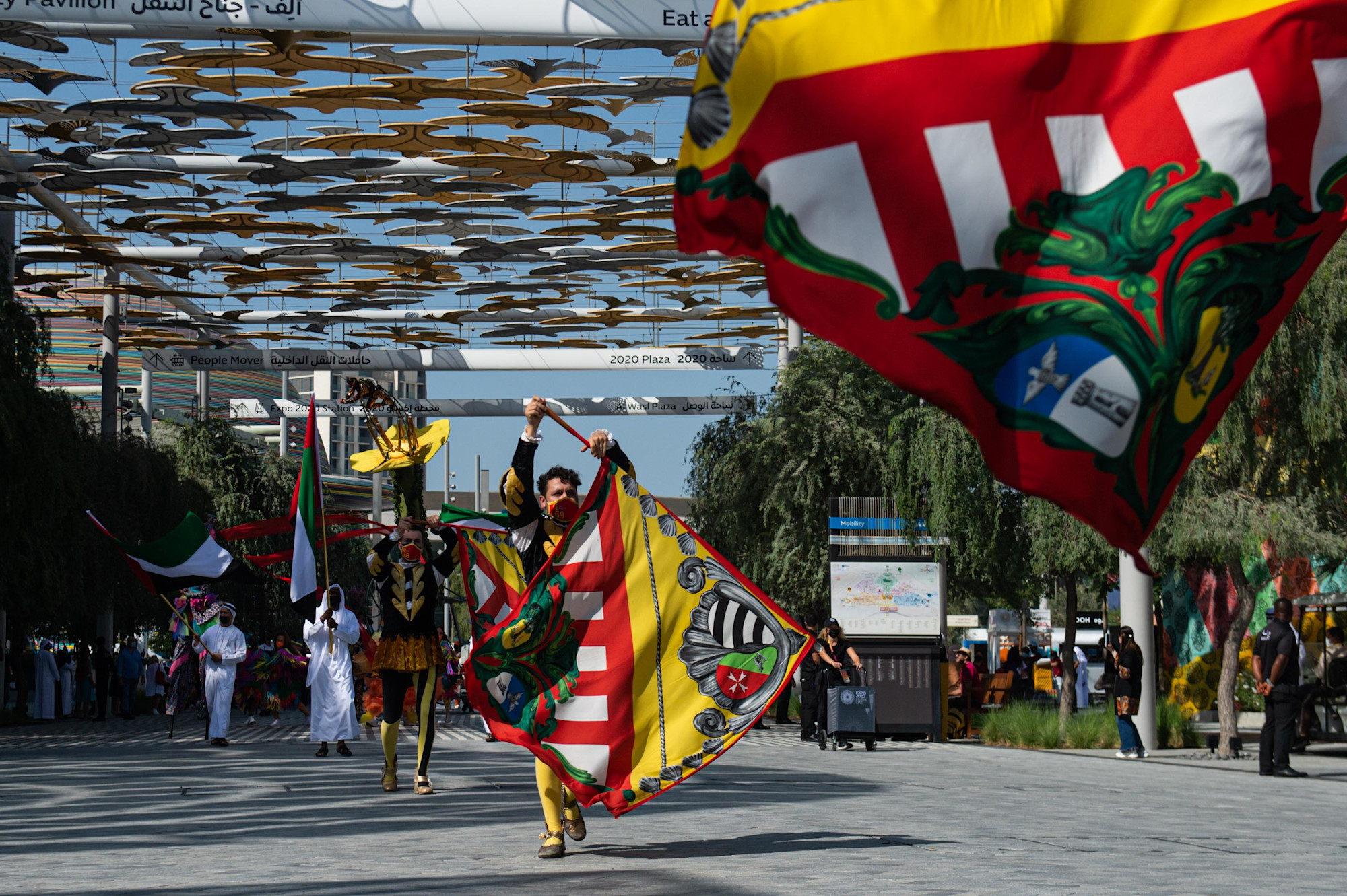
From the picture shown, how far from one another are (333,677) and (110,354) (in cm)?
2079

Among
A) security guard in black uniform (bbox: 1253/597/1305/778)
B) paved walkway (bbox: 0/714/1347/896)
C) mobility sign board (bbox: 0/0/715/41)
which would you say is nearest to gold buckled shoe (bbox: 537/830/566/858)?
paved walkway (bbox: 0/714/1347/896)

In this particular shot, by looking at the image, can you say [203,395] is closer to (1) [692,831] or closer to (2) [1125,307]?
(1) [692,831]

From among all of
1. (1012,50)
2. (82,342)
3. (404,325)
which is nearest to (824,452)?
(404,325)

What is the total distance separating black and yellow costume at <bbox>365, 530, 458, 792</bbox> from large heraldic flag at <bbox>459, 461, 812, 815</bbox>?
334 centimetres

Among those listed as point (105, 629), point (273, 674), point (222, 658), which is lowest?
point (273, 674)

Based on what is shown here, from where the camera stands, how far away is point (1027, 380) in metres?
3.29

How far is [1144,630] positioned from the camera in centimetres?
2217

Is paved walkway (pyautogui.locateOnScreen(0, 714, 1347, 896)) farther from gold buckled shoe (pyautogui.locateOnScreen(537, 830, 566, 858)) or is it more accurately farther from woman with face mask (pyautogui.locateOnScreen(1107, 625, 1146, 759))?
woman with face mask (pyautogui.locateOnScreen(1107, 625, 1146, 759))

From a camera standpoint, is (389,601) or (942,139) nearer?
(942,139)

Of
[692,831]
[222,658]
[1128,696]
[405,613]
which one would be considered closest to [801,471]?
[1128,696]

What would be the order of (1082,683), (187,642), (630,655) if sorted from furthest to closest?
(1082,683)
(187,642)
(630,655)

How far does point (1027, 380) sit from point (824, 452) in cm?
2745

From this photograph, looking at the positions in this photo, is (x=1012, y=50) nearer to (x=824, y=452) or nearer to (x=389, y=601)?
(x=389, y=601)

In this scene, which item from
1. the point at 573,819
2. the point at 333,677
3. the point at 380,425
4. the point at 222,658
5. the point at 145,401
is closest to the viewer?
the point at 573,819
